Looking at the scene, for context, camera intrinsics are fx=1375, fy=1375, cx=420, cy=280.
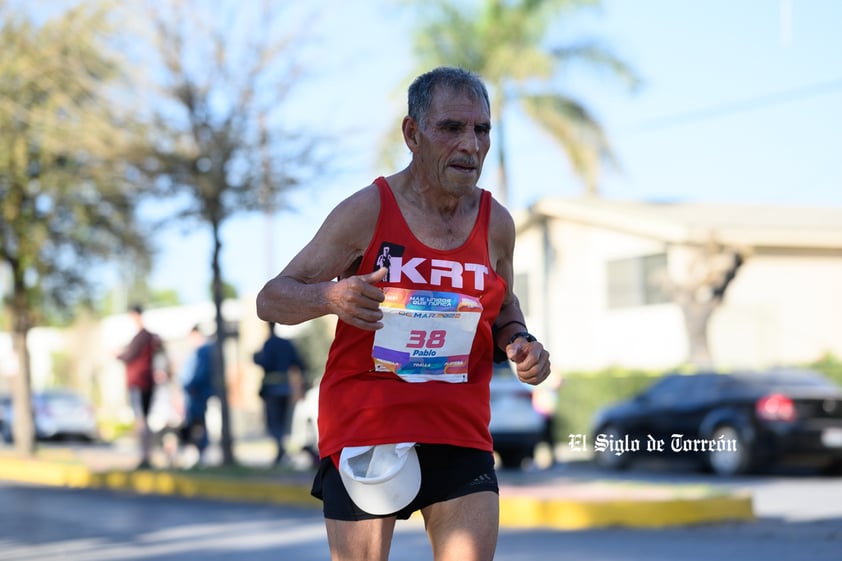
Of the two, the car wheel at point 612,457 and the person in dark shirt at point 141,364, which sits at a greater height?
the person in dark shirt at point 141,364

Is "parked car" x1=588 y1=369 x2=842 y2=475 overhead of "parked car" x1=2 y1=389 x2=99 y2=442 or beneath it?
overhead

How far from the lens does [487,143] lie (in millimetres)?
3785

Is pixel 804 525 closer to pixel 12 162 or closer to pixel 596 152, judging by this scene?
pixel 12 162

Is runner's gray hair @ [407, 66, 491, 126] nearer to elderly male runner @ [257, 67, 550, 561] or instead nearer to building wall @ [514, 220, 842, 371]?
elderly male runner @ [257, 67, 550, 561]

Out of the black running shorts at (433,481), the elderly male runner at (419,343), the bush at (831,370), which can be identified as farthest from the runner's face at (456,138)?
the bush at (831,370)

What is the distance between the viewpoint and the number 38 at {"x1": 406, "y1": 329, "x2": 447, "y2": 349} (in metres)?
3.73

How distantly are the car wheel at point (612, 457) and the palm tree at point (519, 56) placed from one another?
530 inches

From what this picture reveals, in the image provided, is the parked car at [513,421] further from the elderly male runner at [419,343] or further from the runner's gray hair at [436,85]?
the runner's gray hair at [436,85]

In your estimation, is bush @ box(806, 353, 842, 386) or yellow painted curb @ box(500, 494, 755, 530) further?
bush @ box(806, 353, 842, 386)

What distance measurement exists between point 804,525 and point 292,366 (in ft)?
23.2

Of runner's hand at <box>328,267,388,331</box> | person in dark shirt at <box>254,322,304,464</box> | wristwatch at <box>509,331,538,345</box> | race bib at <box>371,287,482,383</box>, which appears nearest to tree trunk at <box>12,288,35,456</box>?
person in dark shirt at <box>254,322,304,464</box>

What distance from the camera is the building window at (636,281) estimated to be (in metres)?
29.4

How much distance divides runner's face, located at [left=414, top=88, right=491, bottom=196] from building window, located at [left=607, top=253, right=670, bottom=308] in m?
25.3

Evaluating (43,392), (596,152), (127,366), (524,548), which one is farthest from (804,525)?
(43,392)
